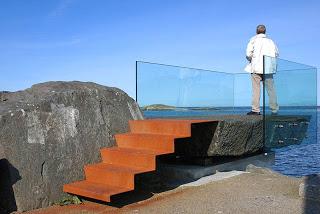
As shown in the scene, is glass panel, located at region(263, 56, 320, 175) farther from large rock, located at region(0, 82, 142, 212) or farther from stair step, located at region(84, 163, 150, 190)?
stair step, located at region(84, 163, 150, 190)

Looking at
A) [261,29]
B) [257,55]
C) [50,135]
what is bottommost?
[50,135]

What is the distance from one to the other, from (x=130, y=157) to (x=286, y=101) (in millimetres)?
3477

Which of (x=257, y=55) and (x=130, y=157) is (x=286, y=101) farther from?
(x=130, y=157)

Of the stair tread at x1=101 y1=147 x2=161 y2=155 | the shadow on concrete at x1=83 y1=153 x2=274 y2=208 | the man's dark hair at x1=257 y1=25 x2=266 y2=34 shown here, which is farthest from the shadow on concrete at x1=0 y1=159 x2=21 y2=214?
the man's dark hair at x1=257 y1=25 x2=266 y2=34

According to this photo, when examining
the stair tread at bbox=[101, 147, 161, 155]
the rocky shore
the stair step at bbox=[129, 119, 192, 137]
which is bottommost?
the rocky shore

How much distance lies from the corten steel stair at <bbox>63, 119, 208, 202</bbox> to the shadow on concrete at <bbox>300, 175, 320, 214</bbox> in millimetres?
1781

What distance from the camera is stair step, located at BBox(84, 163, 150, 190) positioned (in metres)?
5.17

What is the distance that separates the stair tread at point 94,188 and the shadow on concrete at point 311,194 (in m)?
2.31

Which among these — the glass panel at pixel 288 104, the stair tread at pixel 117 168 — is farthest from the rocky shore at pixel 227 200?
the glass panel at pixel 288 104

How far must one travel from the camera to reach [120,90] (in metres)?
6.91

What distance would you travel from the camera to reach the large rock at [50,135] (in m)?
5.07

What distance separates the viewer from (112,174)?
5.36 metres

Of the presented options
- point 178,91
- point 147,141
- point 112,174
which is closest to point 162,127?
point 147,141

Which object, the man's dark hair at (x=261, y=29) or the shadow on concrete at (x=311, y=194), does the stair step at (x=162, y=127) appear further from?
the man's dark hair at (x=261, y=29)
